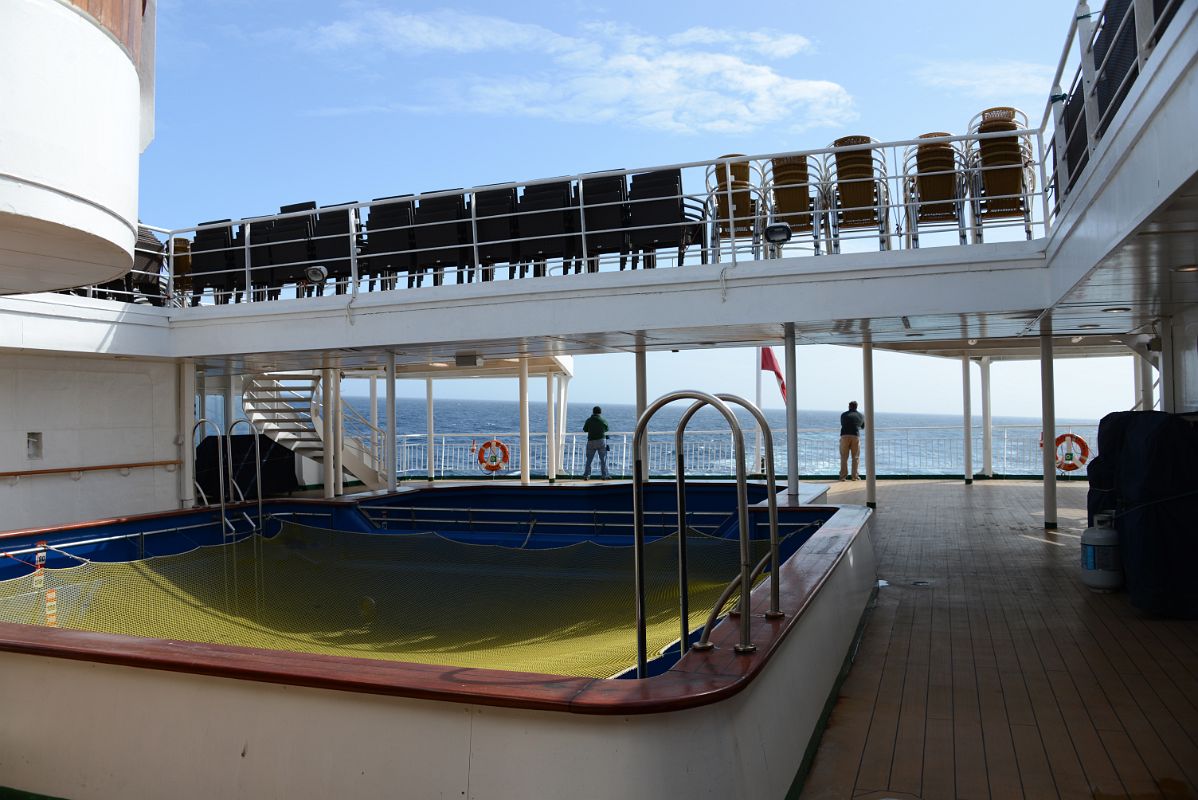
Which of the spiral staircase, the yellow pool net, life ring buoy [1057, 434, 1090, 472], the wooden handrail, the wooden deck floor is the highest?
the spiral staircase

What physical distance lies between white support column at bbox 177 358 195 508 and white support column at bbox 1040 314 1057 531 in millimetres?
8414

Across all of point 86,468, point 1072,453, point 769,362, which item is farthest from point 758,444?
point 86,468

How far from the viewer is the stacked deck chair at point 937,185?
7.11 metres

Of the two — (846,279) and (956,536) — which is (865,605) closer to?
(846,279)

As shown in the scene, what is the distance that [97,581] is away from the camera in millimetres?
5000

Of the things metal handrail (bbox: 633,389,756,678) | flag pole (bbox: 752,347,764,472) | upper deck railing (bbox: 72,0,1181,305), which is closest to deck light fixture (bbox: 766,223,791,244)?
upper deck railing (bbox: 72,0,1181,305)

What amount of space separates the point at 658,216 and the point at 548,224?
3.24 feet

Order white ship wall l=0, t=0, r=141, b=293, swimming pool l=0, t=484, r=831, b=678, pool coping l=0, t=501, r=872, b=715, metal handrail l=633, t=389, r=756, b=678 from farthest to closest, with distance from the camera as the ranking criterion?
swimming pool l=0, t=484, r=831, b=678 < white ship wall l=0, t=0, r=141, b=293 < metal handrail l=633, t=389, r=756, b=678 < pool coping l=0, t=501, r=872, b=715

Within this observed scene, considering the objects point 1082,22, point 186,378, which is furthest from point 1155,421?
point 186,378

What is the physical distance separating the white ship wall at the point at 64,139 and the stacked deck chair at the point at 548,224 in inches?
160

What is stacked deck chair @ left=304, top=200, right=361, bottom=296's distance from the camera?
8.80 meters

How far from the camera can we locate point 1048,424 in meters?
8.30

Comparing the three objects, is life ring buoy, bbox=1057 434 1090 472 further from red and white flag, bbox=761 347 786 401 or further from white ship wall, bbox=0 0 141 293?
white ship wall, bbox=0 0 141 293

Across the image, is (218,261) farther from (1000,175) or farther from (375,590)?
(1000,175)
